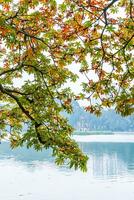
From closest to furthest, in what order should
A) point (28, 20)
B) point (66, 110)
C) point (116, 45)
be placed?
point (116, 45) < point (28, 20) < point (66, 110)

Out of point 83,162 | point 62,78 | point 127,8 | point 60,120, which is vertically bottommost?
point 83,162

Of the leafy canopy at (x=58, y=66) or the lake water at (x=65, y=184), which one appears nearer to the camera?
the leafy canopy at (x=58, y=66)

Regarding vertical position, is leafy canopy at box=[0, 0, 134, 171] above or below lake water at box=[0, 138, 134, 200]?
above

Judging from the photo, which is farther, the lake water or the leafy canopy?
the lake water

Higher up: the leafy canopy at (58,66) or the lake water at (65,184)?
the leafy canopy at (58,66)

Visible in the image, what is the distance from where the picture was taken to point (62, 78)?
16359mm

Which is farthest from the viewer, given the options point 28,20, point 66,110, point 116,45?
point 66,110

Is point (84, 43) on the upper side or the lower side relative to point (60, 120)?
upper

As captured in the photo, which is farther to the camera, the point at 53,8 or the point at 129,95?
the point at 53,8

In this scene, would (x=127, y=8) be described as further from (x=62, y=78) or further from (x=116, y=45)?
(x=62, y=78)

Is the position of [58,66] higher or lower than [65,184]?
higher

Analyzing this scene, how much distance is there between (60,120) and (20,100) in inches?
66.4

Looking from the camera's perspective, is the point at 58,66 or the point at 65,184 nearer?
the point at 58,66

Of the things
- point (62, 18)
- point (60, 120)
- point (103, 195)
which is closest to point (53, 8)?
point (62, 18)
